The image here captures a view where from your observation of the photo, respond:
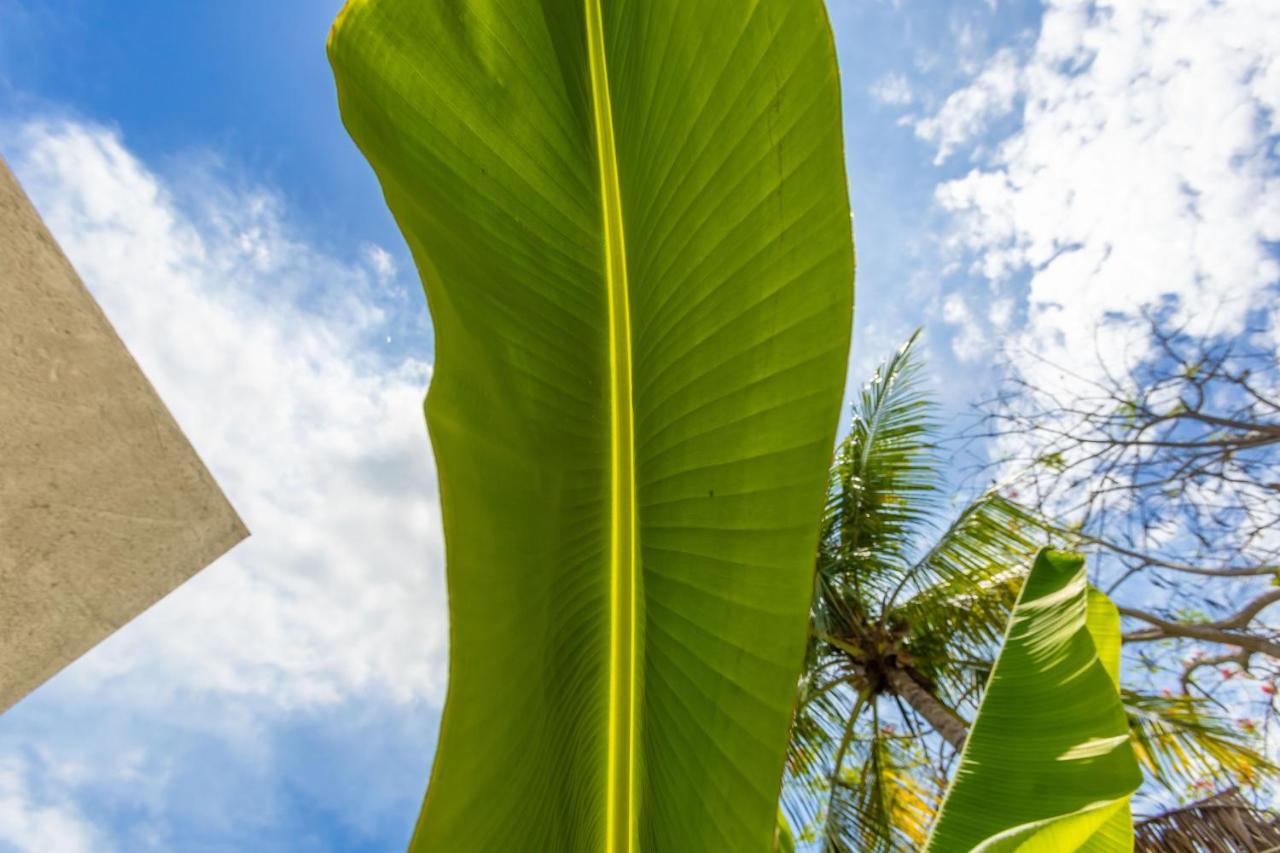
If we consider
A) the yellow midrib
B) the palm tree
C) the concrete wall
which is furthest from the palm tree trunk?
the concrete wall

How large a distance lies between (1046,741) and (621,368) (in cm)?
88

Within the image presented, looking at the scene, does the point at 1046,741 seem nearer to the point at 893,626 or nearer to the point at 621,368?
the point at 621,368

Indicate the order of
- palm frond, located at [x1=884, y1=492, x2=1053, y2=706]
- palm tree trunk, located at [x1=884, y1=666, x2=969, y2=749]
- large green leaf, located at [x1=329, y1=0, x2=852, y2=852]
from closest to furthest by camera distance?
large green leaf, located at [x1=329, y1=0, x2=852, y2=852]
palm tree trunk, located at [x1=884, y1=666, x2=969, y2=749]
palm frond, located at [x1=884, y1=492, x2=1053, y2=706]

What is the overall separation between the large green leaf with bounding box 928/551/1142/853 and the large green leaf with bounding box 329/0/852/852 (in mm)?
570

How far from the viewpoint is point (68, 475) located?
158cm

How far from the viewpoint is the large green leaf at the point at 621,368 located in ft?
1.90

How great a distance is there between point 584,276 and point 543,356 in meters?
0.10

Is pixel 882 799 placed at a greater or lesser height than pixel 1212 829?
lesser

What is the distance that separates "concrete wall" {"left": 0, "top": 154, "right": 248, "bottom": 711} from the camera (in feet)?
4.91

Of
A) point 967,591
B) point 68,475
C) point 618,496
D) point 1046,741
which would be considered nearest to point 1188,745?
point 967,591

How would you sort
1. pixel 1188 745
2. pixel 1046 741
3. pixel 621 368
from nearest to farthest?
pixel 621 368 < pixel 1046 741 < pixel 1188 745

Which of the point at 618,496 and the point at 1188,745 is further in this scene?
the point at 1188,745

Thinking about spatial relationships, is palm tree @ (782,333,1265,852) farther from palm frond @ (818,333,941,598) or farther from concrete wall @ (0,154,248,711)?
concrete wall @ (0,154,248,711)

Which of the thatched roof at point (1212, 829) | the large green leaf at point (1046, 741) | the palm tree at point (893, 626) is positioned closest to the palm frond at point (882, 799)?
the palm tree at point (893, 626)
